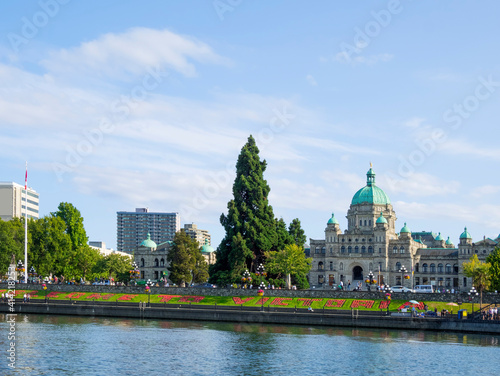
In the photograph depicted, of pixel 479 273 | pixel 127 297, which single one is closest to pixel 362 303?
pixel 127 297

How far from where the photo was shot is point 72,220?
12594cm

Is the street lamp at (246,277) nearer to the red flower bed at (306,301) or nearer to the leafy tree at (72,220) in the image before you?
the red flower bed at (306,301)

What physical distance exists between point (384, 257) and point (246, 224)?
6549cm

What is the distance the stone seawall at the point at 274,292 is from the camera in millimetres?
88562

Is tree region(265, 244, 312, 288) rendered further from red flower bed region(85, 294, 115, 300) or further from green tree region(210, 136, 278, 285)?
red flower bed region(85, 294, 115, 300)

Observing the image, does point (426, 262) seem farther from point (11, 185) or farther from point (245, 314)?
point (11, 185)

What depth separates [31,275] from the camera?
418 ft

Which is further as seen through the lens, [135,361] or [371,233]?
[371,233]

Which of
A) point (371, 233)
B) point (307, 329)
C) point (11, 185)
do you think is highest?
point (11, 185)

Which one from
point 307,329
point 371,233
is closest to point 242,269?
point 307,329

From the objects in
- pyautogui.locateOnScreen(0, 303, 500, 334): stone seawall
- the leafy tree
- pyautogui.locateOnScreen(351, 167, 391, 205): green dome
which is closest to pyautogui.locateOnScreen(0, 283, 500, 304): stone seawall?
pyautogui.locateOnScreen(0, 303, 500, 334): stone seawall

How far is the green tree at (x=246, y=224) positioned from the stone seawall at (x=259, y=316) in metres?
17.1

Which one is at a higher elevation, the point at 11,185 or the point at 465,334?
the point at 11,185

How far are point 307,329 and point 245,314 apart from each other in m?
9.26
